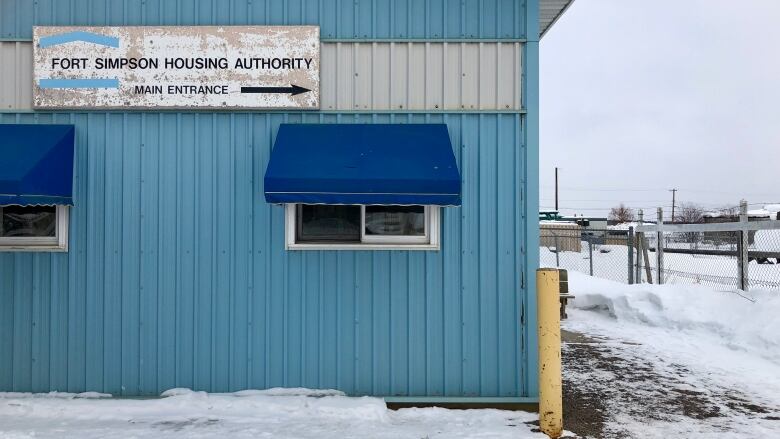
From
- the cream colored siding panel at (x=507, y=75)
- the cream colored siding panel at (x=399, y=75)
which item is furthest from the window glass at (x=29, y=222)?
the cream colored siding panel at (x=507, y=75)

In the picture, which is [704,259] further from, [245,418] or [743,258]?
[245,418]

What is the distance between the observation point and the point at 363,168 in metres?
5.14

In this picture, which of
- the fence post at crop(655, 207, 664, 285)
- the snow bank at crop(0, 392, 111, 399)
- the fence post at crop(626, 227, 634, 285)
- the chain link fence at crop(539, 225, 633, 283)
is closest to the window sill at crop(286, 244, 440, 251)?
the snow bank at crop(0, 392, 111, 399)

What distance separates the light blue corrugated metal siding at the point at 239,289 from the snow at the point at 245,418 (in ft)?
0.64

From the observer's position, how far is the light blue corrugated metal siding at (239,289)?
5582mm

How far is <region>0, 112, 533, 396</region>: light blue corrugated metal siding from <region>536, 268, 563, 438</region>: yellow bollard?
2.11 ft

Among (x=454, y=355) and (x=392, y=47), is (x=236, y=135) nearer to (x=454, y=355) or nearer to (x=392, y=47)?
(x=392, y=47)

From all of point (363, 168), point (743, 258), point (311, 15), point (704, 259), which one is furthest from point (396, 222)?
point (704, 259)

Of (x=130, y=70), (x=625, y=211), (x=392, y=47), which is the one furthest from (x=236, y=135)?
(x=625, y=211)

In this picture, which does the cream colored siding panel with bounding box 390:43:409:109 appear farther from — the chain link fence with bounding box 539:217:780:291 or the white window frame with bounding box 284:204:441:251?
the chain link fence with bounding box 539:217:780:291

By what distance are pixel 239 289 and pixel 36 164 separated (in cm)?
202

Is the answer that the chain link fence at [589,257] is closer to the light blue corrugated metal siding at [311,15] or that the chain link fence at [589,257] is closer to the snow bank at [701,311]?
the snow bank at [701,311]

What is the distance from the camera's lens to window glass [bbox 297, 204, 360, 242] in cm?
565

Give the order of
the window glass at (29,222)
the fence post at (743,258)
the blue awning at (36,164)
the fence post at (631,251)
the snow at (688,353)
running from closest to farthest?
1. the blue awning at (36,164)
2. the snow at (688,353)
3. the window glass at (29,222)
4. the fence post at (743,258)
5. the fence post at (631,251)
